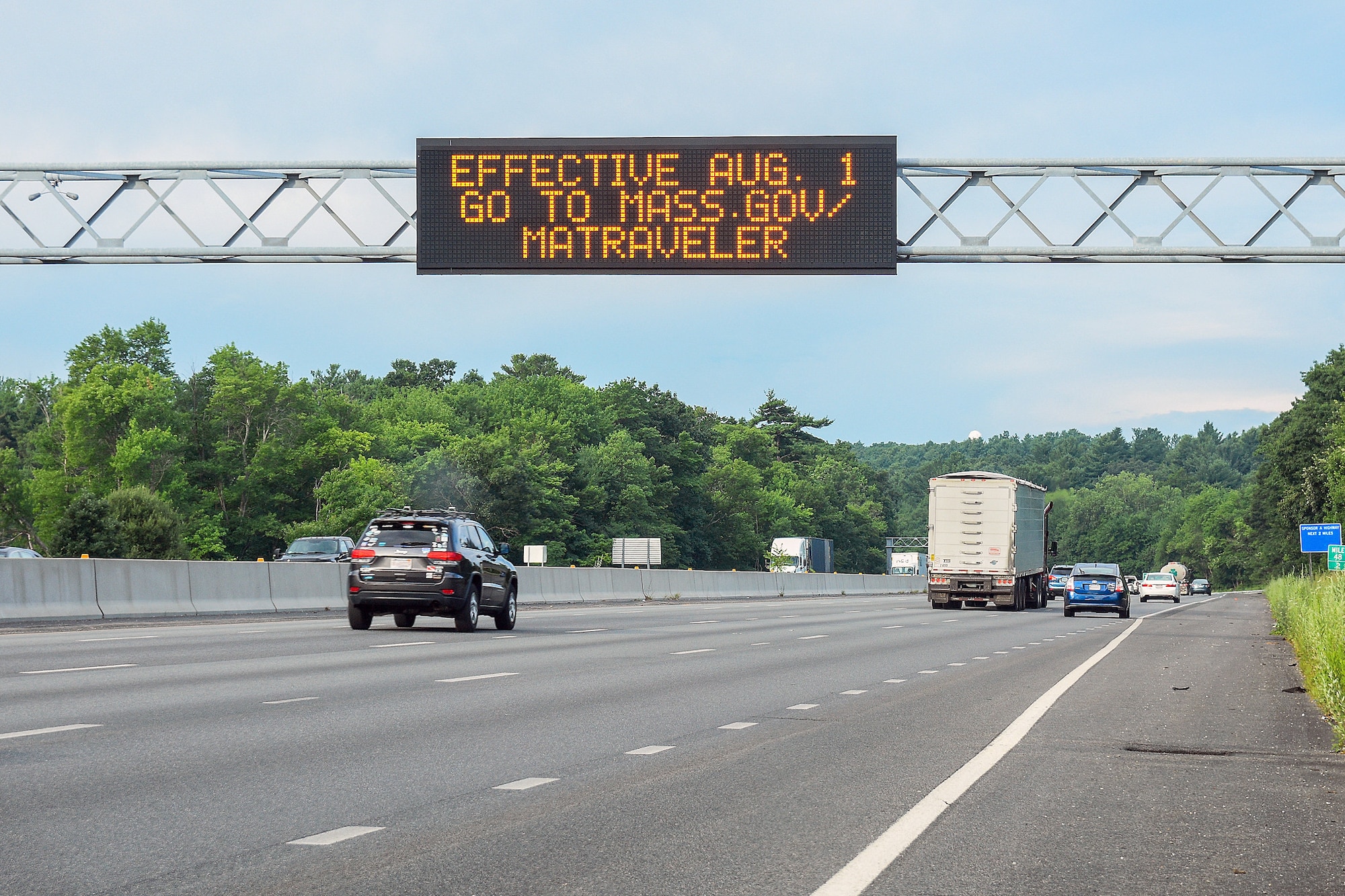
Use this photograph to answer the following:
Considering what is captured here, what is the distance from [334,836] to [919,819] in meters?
2.82

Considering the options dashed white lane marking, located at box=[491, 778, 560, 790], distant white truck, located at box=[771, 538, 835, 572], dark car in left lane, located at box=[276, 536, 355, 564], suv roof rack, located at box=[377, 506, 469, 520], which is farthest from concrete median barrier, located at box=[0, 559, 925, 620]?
distant white truck, located at box=[771, 538, 835, 572]

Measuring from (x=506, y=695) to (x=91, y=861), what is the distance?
7.81m

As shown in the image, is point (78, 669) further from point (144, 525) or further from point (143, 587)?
point (144, 525)

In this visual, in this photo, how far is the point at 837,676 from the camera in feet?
57.6

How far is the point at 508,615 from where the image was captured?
27.2 metres

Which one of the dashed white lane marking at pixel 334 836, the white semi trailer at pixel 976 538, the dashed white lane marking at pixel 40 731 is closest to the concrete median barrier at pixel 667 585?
the white semi trailer at pixel 976 538

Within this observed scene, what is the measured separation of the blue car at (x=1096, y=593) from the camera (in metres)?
44.1

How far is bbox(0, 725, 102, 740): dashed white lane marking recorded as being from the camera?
33.8 feet

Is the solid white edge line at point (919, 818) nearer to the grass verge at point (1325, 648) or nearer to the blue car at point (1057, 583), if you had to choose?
the grass verge at point (1325, 648)

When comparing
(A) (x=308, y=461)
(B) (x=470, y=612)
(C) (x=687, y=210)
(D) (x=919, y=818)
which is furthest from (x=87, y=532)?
(D) (x=919, y=818)

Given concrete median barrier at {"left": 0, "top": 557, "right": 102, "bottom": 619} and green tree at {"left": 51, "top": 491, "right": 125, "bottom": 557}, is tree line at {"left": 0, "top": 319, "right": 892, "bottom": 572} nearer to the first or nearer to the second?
green tree at {"left": 51, "top": 491, "right": 125, "bottom": 557}

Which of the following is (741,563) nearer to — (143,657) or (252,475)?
(252,475)

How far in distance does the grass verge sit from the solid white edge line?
224 cm

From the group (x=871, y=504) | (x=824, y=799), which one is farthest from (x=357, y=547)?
(x=871, y=504)
